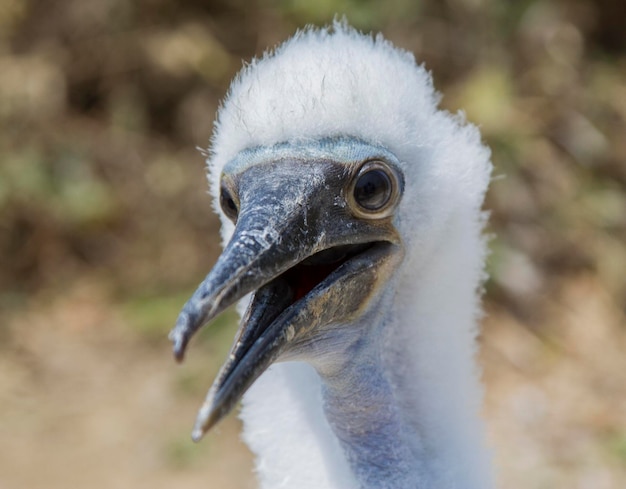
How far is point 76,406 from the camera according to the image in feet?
15.8

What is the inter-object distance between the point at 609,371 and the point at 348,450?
332 centimetres

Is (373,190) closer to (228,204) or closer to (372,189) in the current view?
(372,189)

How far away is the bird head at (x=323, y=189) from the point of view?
1.61 metres

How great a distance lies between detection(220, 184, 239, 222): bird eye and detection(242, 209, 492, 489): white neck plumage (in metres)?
0.35

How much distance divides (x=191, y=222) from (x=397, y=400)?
403 centimetres

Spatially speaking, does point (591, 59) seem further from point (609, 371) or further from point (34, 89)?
point (34, 89)

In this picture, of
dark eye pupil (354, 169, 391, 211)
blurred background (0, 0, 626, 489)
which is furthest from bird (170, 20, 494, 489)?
blurred background (0, 0, 626, 489)

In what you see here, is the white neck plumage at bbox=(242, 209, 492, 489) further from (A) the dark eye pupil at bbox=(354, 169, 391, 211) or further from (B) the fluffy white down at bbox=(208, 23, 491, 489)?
(A) the dark eye pupil at bbox=(354, 169, 391, 211)

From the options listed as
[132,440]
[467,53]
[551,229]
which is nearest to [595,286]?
[551,229]

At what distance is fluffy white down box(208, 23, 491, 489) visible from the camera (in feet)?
5.82

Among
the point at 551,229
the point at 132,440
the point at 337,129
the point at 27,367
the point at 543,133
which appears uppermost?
the point at 543,133

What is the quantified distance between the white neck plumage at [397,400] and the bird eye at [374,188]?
0.51 ft

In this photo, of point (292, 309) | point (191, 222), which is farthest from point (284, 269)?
point (191, 222)

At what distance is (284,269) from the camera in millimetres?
1604
